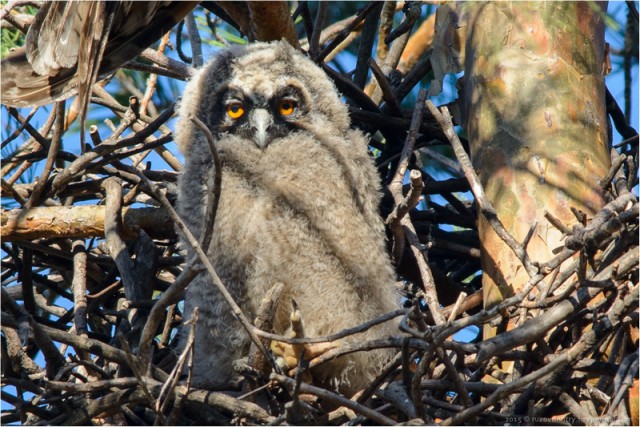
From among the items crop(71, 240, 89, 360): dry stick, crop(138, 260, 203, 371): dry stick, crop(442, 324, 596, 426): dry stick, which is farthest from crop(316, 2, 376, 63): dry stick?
crop(442, 324, 596, 426): dry stick

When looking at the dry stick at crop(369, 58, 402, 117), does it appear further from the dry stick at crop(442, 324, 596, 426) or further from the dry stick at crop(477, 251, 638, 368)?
the dry stick at crop(442, 324, 596, 426)

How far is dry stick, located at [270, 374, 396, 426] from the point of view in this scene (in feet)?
6.32

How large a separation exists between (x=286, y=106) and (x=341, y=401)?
1.42m

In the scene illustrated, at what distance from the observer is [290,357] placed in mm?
2621

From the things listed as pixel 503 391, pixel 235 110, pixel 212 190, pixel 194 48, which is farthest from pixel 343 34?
pixel 503 391

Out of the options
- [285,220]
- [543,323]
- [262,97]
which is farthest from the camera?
[262,97]

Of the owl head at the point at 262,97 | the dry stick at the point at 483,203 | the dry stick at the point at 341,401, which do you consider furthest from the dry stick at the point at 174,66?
the dry stick at the point at 341,401

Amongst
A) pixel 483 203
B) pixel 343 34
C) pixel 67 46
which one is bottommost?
pixel 483 203

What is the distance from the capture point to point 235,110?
10.1 feet

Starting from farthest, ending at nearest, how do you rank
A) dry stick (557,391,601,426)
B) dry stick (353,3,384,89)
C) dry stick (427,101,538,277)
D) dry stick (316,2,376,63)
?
dry stick (353,3,384,89)
dry stick (316,2,376,63)
dry stick (427,101,538,277)
dry stick (557,391,601,426)

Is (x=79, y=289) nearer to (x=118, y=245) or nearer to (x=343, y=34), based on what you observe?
(x=118, y=245)

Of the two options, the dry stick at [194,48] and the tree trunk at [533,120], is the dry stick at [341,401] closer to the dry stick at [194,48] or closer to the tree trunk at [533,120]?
the tree trunk at [533,120]

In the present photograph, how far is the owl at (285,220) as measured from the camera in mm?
2809

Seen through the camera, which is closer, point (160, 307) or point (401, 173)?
point (160, 307)
